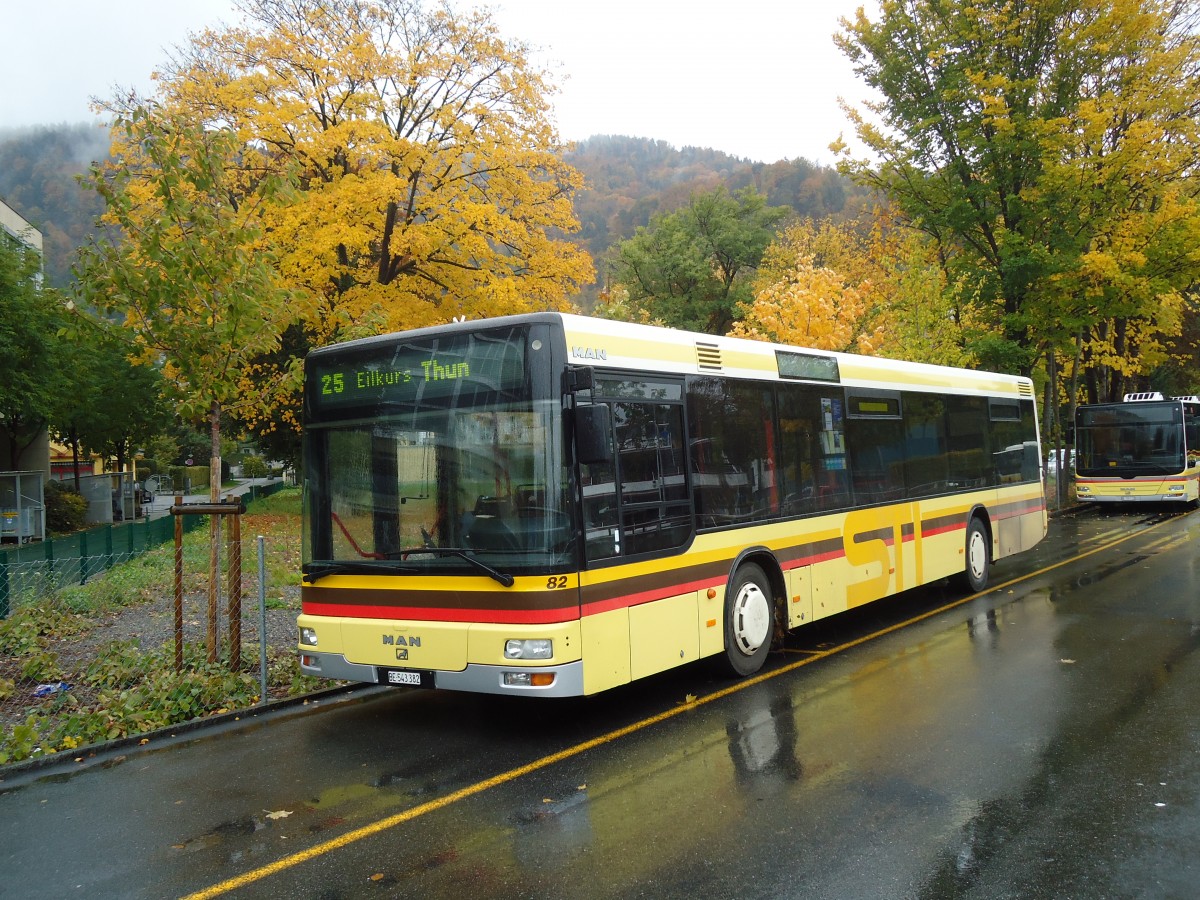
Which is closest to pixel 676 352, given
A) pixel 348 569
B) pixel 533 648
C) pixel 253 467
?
pixel 533 648

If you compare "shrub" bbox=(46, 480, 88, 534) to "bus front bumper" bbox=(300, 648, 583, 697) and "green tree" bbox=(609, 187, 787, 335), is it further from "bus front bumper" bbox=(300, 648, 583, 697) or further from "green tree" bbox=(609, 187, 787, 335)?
"bus front bumper" bbox=(300, 648, 583, 697)

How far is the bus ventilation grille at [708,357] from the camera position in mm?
8039

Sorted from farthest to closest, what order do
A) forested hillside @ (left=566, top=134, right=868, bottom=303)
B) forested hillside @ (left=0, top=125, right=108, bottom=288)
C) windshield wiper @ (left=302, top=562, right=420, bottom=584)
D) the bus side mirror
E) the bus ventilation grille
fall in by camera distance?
forested hillside @ (left=566, top=134, right=868, bottom=303), forested hillside @ (left=0, top=125, right=108, bottom=288), the bus ventilation grille, windshield wiper @ (left=302, top=562, right=420, bottom=584), the bus side mirror

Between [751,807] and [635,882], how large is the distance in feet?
3.82

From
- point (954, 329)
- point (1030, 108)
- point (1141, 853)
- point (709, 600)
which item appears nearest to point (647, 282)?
point (954, 329)

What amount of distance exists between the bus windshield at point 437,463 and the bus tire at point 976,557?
8545mm

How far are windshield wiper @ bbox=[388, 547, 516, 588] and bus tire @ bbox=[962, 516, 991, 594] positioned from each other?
8.70 metres

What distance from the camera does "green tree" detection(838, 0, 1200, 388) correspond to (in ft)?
69.8

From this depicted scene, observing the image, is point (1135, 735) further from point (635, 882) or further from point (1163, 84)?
Answer: point (1163, 84)

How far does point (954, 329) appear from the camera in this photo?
26312mm

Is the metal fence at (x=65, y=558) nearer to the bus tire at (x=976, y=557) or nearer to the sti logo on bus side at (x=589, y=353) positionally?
the sti logo on bus side at (x=589, y=353)

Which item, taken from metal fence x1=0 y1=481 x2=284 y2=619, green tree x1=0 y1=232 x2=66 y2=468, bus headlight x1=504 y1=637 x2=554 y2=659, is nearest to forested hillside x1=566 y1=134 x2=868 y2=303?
green tree x1=0 y1=232 x2=66 y2=468

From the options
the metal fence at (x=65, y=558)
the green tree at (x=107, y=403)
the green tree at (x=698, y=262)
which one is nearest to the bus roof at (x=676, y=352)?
the metal fence at (x=65, y=558)

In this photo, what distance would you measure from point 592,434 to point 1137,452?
82.4ft
